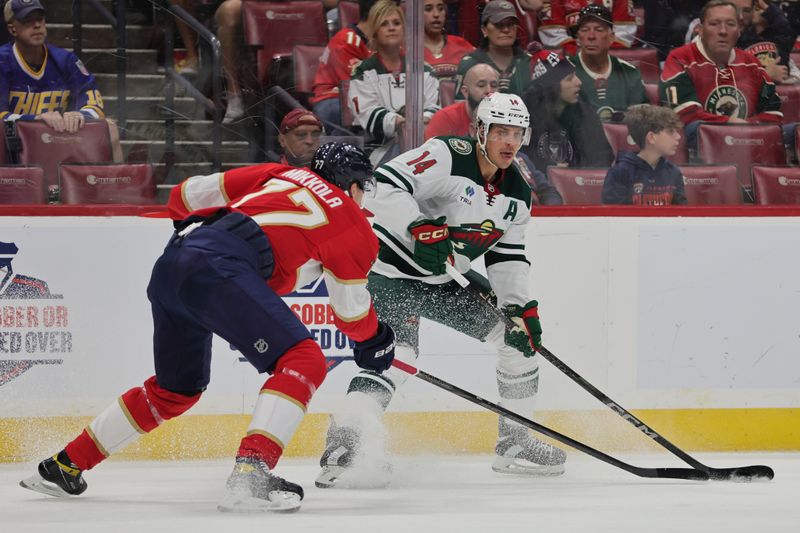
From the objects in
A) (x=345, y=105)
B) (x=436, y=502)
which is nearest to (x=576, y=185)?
(x=345, y=105)

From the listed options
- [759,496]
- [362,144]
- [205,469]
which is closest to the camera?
[759,496]

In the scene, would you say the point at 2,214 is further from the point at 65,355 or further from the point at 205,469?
the point at 205,469

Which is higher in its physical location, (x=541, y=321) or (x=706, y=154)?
(x=706, y=154)

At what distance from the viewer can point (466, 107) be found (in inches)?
193

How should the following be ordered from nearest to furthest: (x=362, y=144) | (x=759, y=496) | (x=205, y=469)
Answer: (x=759, y=496)
(x=205, y=469)
(x=362, y=144)

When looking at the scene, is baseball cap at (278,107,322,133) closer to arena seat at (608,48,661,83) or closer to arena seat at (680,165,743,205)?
arena seat at (608,48,661,83)

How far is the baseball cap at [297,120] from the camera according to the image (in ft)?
15.7

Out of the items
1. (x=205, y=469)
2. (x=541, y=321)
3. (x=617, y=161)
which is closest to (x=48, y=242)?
(x=205, y=469)

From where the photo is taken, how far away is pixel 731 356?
4926 millimetres

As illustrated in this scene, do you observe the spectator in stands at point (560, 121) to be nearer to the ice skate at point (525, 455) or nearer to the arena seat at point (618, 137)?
the arena seat at point (618, 137)

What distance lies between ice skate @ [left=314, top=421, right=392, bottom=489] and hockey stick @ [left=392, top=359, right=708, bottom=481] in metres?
0.33

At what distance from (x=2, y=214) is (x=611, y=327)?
2.38 meters

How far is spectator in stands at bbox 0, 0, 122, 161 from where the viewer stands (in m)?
4.68

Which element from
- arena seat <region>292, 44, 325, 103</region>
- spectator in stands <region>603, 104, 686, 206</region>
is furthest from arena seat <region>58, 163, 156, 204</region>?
spectator in stands <region>603, 104, 686, 206</region>
